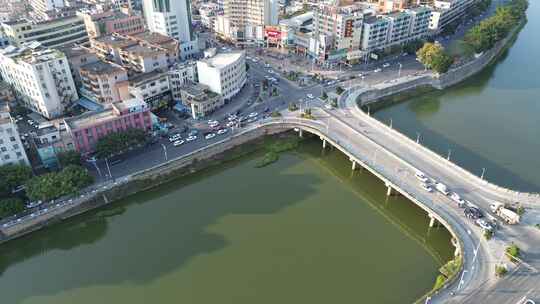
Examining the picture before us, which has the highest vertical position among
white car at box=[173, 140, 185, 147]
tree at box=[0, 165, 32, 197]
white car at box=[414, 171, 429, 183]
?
tree at box=[0, 165, 32, 197]

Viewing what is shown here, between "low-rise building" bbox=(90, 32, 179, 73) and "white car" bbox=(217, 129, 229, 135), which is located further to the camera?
"low-rise building" bbox=(90, 32, 179, 73)

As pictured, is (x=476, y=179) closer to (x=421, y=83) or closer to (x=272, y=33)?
(x=421, y=83)

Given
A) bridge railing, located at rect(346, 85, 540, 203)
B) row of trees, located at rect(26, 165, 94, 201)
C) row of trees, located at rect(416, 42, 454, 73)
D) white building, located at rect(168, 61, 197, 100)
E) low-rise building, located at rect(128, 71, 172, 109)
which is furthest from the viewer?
row of trees, located at rect(416, 42, 454, 73)

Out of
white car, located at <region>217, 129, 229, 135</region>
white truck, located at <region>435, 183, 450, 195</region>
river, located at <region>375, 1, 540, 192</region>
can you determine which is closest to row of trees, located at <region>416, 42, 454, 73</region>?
river, located at <region>375, 1, 540, 192</region>

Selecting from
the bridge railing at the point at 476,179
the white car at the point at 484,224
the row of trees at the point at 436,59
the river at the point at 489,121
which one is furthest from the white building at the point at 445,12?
the white car at the point at 484,224

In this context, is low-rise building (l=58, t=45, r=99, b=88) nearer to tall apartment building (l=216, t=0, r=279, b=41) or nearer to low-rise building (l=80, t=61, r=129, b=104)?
low-rise building (l=80, t=61, r=129, b=104)
